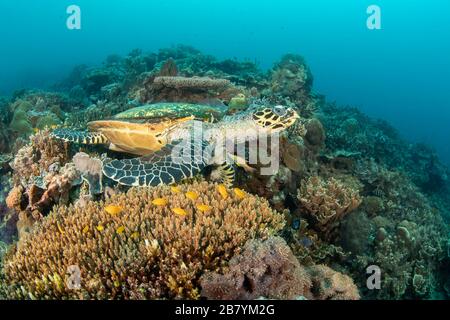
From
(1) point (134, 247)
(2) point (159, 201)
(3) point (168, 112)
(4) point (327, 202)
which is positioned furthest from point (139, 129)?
(4) point (327, 202)

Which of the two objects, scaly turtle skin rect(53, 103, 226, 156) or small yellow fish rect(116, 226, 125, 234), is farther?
scaly turtle skin rect(53, 103, 226, 156)

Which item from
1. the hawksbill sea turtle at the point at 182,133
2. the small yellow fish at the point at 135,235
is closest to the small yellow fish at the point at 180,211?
the small yellow fish at the point at 135,235

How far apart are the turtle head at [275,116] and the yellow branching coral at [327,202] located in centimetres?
119

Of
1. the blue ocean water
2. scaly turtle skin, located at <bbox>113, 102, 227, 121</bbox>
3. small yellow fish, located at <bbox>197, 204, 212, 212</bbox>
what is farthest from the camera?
the blue ocean water

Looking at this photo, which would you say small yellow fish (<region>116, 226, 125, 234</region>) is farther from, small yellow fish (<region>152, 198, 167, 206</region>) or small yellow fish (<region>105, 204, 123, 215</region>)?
small yellow fish (<region>152, 198, 167, 206</region>)

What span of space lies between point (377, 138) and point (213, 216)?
10972mm

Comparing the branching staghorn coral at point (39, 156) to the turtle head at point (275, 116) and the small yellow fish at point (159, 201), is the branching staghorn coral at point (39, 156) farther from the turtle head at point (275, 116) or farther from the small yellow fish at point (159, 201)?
the turtle head at point (275, 116)

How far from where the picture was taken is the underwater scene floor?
2.88 m

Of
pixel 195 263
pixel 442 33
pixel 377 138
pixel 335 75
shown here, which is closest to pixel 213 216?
pixel 195 263

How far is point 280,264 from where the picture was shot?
2859mm

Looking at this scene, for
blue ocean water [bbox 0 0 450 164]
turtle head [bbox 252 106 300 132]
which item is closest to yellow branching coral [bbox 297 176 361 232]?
turtle head [bbox 252 106 300 132]

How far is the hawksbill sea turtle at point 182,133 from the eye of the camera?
4.48m

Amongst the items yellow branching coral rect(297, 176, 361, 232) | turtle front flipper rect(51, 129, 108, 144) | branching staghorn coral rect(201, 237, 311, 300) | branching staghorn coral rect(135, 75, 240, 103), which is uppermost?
branching staghorn coral rect(135, 75, 240, 103)
